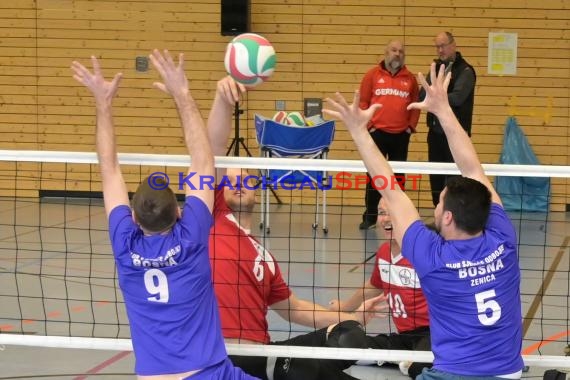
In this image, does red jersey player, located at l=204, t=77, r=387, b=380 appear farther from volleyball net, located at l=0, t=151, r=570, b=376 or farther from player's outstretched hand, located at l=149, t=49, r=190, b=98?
player's outstretched hand, located at l=149, t=49, r=190, b=98

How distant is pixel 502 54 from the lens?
13.1 m

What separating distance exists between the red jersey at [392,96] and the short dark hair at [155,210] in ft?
25.1

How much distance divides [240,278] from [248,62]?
1146mm

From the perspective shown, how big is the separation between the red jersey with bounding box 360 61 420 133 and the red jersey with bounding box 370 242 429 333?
5.94 meters

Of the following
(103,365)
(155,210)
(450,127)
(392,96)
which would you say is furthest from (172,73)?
(392,96)

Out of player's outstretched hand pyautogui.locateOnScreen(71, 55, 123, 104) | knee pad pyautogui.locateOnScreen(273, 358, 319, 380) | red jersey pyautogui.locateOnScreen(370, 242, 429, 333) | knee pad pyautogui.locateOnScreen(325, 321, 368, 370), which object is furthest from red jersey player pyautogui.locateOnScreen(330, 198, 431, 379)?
player's outstretched hand pyautogui.locateOnScreen(71, 55, 123, 104)

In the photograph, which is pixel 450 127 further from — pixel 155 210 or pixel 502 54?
pixel 502 54

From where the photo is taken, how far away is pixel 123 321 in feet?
22.2

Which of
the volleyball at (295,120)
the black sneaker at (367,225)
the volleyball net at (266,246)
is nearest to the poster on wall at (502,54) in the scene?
the volleyball net at (266,246)

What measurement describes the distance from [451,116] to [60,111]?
1097 centimetres

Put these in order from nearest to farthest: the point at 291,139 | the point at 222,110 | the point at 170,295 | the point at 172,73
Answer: the point at 170,295 → the point at 172,73 → the point at 222,110 → the point at 291,139

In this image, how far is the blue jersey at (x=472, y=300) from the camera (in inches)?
136

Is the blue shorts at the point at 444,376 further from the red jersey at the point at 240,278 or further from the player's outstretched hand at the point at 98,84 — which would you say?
the player's outstretched hand at the point at 98,84

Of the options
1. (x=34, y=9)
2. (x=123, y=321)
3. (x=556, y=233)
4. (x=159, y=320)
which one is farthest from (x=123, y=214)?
(x=34, y=9)
